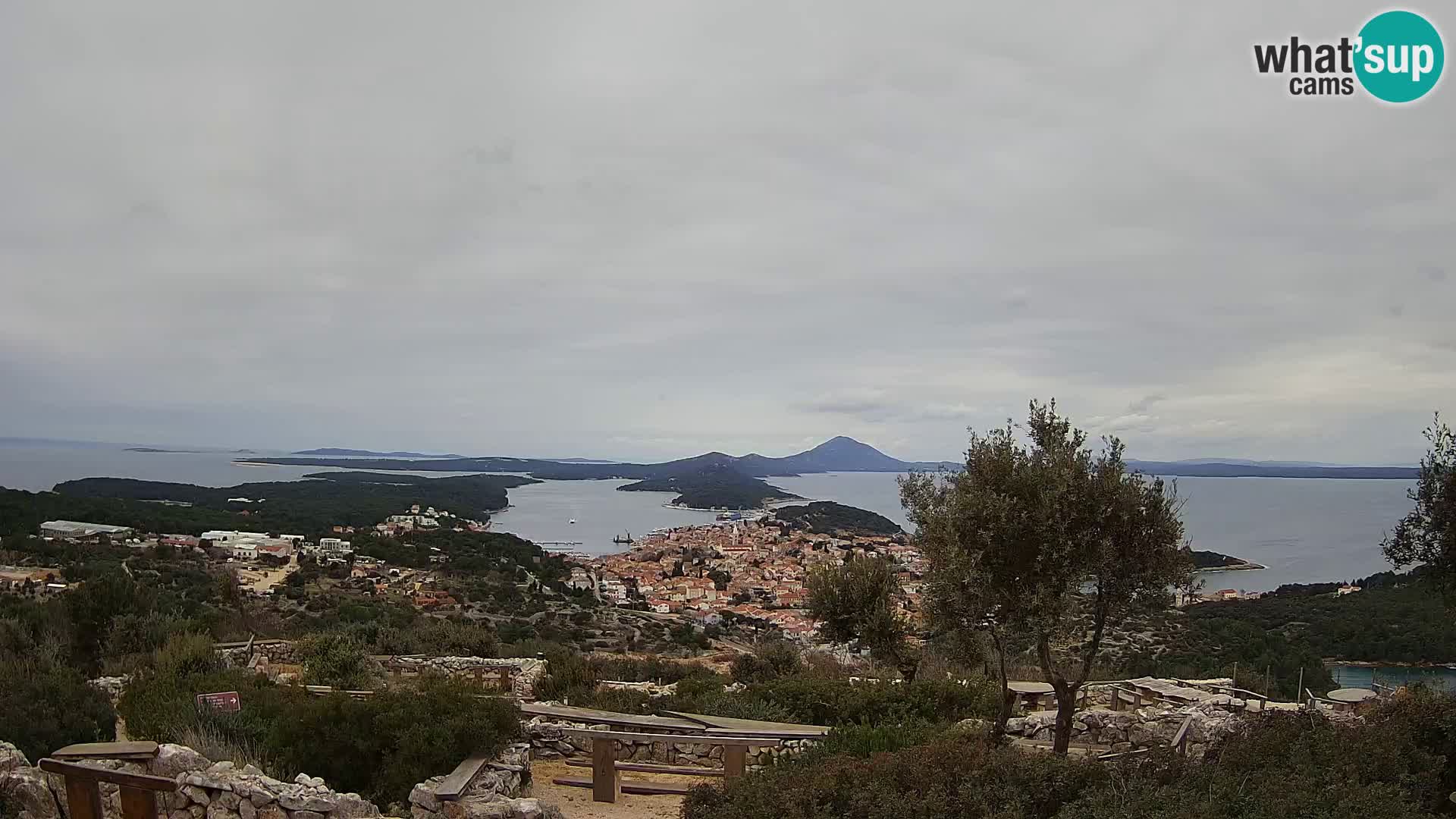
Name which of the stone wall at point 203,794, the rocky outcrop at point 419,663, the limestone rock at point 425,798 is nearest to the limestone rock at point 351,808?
the stone wall at point 203,794

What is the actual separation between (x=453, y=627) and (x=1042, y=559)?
13893mm

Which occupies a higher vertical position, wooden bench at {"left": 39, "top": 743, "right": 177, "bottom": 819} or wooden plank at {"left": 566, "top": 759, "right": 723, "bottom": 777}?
wooden bench at {"left": 39, "top": 743, "right": 177, "bottom": 819}

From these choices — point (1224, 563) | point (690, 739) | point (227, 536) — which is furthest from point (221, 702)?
point (1224, 563)

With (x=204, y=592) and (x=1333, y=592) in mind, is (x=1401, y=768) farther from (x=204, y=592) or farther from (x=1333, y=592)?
(x=1333, y=592)

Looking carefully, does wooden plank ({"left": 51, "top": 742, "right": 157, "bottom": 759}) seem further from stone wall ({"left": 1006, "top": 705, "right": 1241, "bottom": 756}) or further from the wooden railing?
stone wall ({"left": 1006, "top": 705, "right": 1241, "bottom": 756})

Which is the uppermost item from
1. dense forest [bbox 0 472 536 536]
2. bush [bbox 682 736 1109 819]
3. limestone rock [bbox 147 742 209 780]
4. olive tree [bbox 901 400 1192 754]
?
olive tree [bbox 901 400 1192 754]

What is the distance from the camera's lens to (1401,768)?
5785mm

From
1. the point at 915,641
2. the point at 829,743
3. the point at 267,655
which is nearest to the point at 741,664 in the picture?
the point at 915,641

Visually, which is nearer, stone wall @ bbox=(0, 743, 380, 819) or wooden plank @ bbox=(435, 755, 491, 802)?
stone wall @ bbox=(0, 743, 380, 819)

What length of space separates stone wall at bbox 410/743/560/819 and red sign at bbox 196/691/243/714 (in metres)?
2.56

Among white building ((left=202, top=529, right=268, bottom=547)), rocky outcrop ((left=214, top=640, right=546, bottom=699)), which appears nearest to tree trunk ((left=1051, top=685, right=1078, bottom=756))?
rocky outcrop ((left=214, top=640, right=546, bottom=699))

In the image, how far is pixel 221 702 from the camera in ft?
25.4

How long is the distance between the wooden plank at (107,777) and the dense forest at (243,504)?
30711 mm

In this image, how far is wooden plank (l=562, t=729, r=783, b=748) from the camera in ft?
24.0
